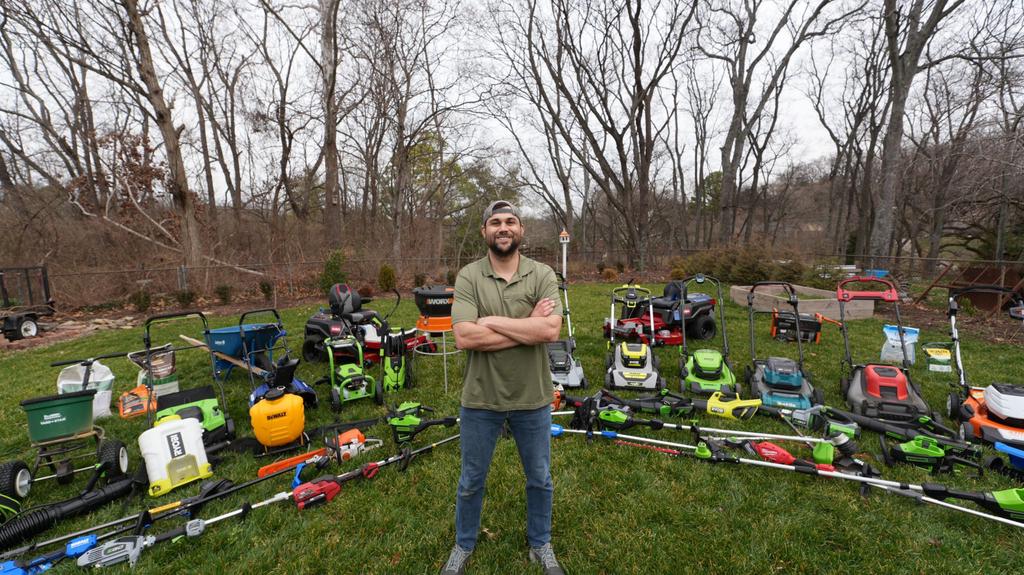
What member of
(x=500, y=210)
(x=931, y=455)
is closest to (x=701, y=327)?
(x=931, y=455)

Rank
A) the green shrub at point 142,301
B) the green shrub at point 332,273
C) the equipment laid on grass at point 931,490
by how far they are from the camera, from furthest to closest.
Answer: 1. the green shrub at point 332,273
2. the green shrub at point 142,301
3. the equipment laid on grass at point 931,490

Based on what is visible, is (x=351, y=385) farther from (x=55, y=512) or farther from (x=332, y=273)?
(x=332, y=273)

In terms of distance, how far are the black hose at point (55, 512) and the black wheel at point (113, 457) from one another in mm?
115

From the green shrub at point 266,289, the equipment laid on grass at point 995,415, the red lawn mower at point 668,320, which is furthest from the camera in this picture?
the green shrub at point 266,289

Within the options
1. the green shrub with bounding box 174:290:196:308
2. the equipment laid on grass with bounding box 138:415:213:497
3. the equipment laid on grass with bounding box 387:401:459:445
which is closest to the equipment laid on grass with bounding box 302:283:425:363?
the equipment laid on grass with bounding box 387:401:459:445

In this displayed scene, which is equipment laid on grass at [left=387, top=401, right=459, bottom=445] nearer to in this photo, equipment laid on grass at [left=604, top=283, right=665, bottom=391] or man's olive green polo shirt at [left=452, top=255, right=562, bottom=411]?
man's olive green polo shirt at [left=452, top=255, right=562, bottom=411]

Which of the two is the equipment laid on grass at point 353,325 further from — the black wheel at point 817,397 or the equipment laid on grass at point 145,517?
the black wheel at point 817,397

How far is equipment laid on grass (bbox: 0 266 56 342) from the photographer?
1001cm

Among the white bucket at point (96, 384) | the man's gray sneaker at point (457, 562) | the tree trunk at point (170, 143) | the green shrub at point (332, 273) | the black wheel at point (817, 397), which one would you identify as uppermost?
the tree trunk at point (170, 143)

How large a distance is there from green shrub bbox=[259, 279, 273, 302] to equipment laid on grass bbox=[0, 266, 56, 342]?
5.07 metres

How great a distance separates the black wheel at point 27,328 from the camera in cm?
1010

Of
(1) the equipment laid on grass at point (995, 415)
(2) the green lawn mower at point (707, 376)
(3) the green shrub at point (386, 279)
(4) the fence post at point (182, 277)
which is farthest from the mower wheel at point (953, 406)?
(4) the fence post at point (182, 277)

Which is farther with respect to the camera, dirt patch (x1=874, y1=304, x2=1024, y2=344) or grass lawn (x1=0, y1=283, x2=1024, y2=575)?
dirt patch (x1=874, y1=304, x2=1024, y2=344)

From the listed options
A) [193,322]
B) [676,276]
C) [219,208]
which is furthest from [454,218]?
[193,322]
